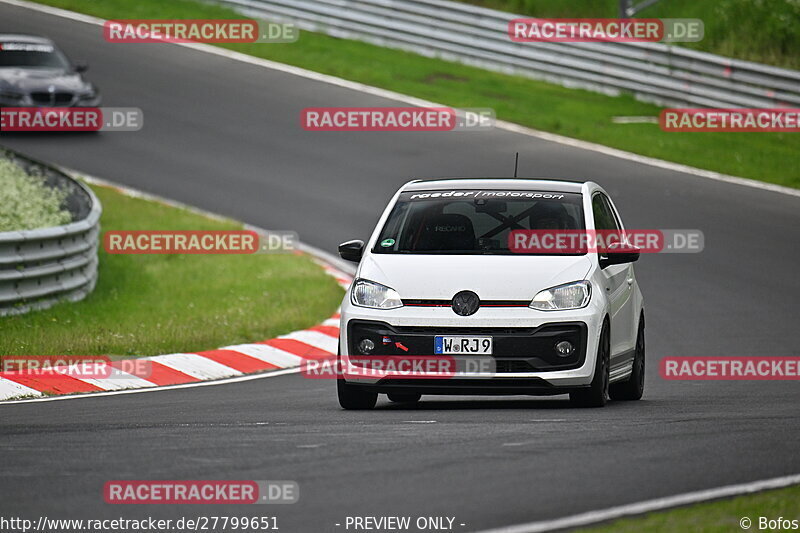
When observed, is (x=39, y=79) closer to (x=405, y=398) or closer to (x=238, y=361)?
(x=238, y=361)

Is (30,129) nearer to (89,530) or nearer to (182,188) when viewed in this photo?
(182,188)

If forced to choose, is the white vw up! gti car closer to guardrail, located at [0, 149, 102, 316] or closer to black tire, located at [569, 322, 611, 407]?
black tire, located at [569, 322, 611, 407]

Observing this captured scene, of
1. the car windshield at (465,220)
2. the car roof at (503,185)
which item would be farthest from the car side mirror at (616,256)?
the car roof at (503,185)

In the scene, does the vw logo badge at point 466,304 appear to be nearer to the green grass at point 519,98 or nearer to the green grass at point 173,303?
the green grass at point 173,303

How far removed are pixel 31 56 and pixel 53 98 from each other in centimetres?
136

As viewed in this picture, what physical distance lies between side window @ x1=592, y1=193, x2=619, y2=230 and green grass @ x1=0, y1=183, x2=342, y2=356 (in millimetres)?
4283

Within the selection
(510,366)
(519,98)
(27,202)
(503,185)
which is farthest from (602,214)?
(519,98)

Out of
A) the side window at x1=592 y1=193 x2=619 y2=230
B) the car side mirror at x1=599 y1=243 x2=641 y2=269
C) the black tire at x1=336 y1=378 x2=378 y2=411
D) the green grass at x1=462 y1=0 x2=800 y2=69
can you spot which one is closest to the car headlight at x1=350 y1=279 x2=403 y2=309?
the black tire at x1=336 y1=378 x2=378 y2=411

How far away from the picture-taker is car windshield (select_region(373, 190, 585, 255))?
416 inches

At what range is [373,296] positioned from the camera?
33.1ft

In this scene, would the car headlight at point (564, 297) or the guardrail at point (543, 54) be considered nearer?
the car headlight at point (564, 297)

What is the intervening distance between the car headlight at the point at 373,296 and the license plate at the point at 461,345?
378 mm

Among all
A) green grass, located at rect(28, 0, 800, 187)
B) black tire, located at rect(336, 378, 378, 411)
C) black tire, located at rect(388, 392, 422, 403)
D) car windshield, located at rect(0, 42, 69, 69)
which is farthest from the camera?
car windshield, located at rect(0, 42, 69, 69)

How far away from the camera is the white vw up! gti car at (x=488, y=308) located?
982 cm
